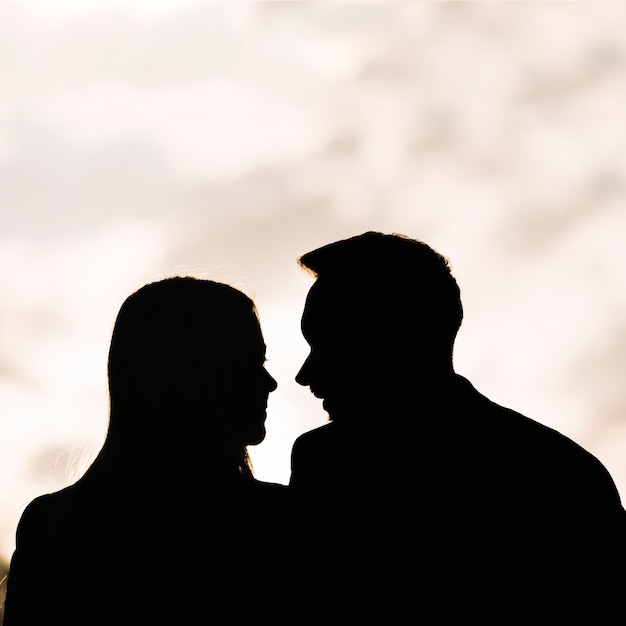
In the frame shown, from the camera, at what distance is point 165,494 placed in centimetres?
289

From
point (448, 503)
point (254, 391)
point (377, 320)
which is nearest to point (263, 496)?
point (254, 391)

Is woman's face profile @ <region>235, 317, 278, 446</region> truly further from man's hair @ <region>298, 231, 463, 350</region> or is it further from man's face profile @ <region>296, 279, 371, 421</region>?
man's hair @ <region>298, 231, 463, 350</region>

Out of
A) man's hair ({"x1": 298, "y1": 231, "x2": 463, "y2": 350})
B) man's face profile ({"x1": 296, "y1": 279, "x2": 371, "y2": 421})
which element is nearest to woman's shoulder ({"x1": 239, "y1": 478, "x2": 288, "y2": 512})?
man's face profile ({"x1": 296, "y1": 279, "x2": 371, "y2": 421})

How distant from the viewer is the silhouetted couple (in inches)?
108

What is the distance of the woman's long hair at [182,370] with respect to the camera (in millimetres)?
3041

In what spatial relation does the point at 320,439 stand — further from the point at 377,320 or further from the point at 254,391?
the point at 377,320

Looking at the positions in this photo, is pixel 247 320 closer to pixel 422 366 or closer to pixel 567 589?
pixel 422 366

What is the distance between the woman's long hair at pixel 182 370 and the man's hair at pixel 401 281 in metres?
0.43

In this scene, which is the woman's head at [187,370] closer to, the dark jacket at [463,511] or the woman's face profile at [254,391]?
the woman's face profile at [254,391]

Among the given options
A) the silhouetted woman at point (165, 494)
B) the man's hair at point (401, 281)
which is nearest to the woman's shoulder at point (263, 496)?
the silhouetted woman at point (165, 494)

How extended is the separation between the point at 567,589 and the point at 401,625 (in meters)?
0.52

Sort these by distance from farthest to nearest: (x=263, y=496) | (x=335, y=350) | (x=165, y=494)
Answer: (x=335, y=350), (x=263, y=496), (x=165, y=494)

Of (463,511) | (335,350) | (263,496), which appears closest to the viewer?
(463,511)

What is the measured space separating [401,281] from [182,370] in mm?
897
